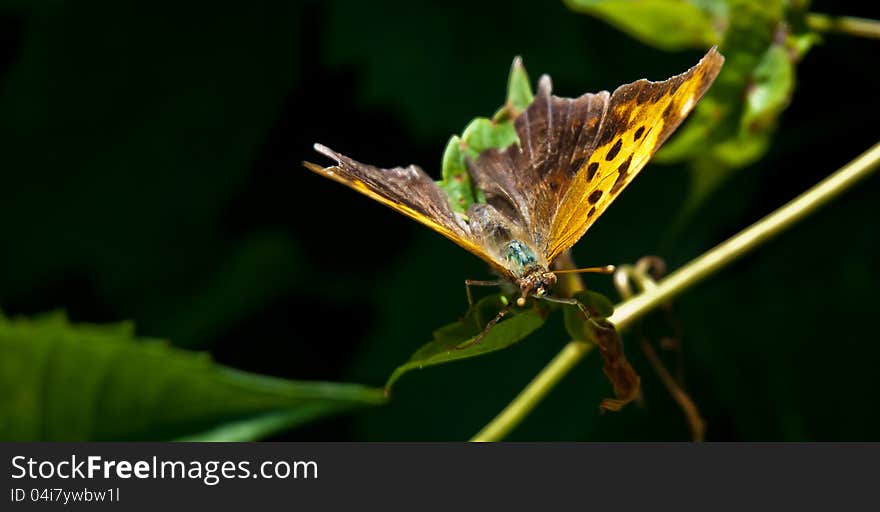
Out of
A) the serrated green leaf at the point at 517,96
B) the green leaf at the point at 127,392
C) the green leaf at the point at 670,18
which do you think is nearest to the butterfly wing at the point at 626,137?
the serrated green leaf at the point at 517,96

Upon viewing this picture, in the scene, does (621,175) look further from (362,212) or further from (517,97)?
(362,212)

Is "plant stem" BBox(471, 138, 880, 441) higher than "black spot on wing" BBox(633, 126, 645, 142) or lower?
lower

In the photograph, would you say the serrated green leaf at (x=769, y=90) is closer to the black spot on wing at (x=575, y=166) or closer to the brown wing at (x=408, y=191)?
the black spot on wing at (x=575, y=166)

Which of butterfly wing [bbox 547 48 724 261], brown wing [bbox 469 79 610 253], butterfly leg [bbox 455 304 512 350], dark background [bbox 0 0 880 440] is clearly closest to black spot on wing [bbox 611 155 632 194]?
butterfly wing [bbox 547 48 724 261]

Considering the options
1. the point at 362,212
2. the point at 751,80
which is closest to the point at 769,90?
the point at 751,80

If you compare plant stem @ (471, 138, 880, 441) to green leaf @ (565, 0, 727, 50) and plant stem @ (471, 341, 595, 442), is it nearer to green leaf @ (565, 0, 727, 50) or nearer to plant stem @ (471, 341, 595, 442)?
plant stem @ (471, 341, 595, 442)
